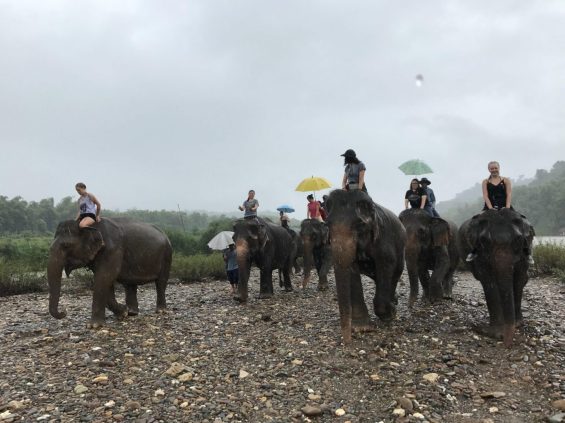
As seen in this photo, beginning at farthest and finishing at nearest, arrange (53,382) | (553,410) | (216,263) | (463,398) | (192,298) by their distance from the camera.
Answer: (216,263) < (192,298) < (53,382) < (463,398) < (553,410)

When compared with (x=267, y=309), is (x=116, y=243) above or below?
above

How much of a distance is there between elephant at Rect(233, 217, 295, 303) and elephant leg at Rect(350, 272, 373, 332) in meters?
4.42

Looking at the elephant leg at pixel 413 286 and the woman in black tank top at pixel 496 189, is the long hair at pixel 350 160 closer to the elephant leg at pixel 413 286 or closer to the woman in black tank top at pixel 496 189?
the woman in black tank top at pixel 496 189

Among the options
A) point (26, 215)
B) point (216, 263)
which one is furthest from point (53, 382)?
point (26, 215)

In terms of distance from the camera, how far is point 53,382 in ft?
20.5

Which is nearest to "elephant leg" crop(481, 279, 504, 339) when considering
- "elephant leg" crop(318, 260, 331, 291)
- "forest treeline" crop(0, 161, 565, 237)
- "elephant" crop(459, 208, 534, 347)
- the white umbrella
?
"elephant" crop(459, 208, 534, 347)

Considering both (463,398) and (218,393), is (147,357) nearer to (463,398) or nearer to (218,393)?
(218,393)

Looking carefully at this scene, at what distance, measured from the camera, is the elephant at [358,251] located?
728 centimetres

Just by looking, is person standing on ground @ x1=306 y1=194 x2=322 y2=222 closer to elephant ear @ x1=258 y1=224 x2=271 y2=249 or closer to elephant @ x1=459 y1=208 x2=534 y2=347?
elephant ear @ x1=258 y1=224 x2=271 y2=249

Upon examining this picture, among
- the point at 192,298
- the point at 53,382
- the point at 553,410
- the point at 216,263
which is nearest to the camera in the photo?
the point at 553,410

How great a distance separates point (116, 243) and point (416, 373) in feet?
20.5

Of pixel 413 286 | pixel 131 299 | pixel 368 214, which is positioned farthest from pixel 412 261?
pixel 131 299

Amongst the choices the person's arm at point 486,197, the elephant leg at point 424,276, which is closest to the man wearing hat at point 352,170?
the person's arm at point 486,197

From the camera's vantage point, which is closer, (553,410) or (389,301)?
(553,410)
